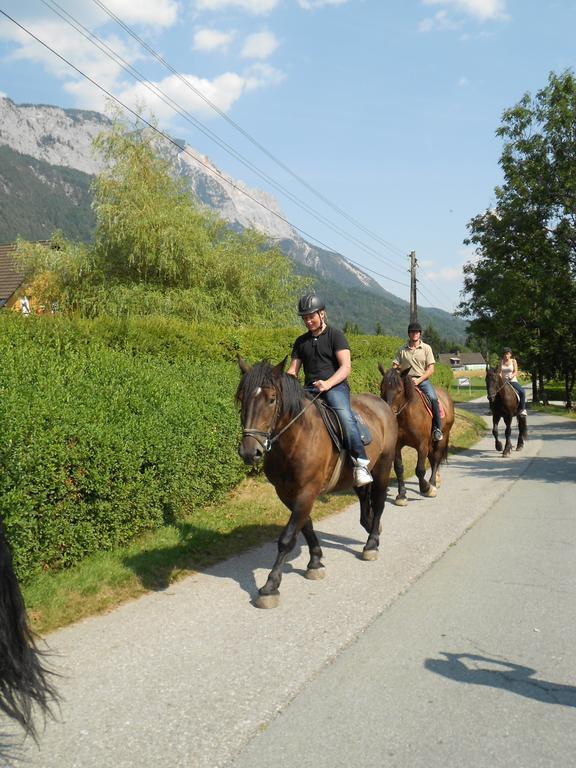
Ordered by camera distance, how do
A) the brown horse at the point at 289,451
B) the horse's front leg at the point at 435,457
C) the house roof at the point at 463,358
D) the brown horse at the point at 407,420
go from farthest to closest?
the house roof at the point at 463,358 → the horse's front leg at the point at 435,457 → the brown horse at the point at 407,420 → the brown horse at the point at 289,451

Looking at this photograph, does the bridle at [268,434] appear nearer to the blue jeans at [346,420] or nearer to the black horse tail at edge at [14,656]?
the blue jeans at [346,420]

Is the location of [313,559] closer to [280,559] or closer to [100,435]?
[280,559]

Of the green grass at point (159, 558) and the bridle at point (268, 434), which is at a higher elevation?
the bridle at point (268, 434)

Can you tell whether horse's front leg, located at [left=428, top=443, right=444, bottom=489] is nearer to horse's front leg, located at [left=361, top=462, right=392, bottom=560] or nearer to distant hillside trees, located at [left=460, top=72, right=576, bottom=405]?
horse's front leg, located at [left=361, top=462, right=392, bottom=560]

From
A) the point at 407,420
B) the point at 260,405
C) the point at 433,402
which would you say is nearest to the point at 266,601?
the point at 260,405

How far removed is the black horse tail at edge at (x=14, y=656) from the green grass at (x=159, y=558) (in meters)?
1.96

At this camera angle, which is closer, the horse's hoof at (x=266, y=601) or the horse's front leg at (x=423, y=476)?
the horse's hoof at (x=266, y=601)

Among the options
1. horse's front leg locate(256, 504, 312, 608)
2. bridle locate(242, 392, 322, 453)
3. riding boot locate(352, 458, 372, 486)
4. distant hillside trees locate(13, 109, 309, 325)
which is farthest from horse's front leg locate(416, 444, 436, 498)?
distant hillside trees locate(13, 109, 309, 325)

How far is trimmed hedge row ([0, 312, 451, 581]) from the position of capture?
5.18m

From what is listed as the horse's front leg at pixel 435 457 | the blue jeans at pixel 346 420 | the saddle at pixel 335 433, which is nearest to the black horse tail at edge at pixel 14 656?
the saddle at pixel 335 433

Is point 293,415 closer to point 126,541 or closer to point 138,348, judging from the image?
point 126,541

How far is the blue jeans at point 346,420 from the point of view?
21.1 ft

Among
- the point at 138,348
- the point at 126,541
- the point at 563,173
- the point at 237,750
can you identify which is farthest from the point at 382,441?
the point at 563,173

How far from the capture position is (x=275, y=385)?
5.49 metres
